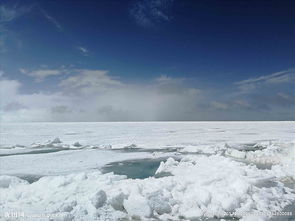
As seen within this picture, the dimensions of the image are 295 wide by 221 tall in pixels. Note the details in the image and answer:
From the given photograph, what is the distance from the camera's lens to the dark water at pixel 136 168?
960 cm

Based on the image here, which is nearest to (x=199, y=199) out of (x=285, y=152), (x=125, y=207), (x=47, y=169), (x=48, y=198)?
(x=125, y=207)

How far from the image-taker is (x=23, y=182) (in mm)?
8016

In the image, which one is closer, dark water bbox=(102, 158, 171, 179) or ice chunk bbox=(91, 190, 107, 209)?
ice chunk bbox=(91, 190, 107, 209)

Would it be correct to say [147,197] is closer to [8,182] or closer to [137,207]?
[137,207]

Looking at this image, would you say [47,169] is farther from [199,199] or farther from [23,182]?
[199,199]

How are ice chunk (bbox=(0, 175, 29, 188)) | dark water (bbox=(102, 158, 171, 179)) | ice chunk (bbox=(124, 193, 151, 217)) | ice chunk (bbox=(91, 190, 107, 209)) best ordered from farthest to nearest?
dark water (bbox=(102, 158, 171, 179)) → ice chunk (bbox=(0, 175, 29, 188)) → ice chunk (bbox=(91, 190, 107, 209)) → ice chunk (bbox=(124, 193, 151, 217))

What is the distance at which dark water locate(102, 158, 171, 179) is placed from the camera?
378 inches

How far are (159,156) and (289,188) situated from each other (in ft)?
22.5

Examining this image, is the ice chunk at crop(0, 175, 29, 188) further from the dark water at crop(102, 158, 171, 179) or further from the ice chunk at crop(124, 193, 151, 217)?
the ice chunk at crop(124, 193, 151, 217)

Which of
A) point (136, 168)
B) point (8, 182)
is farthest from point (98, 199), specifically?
point (136, 168)

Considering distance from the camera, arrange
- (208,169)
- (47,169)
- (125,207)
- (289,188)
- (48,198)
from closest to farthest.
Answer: (125,207)
(48,198)
(289,188)
(208,169)
(47,169)

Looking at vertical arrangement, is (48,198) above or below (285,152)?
below

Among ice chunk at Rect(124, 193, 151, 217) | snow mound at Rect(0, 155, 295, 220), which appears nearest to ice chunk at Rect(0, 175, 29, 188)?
snow mound at Rect(0, 155, 295, 220)

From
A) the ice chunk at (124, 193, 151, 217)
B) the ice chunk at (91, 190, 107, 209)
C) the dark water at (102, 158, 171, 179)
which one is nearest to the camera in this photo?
the ice chunk at (124, 193, 151, 217)
